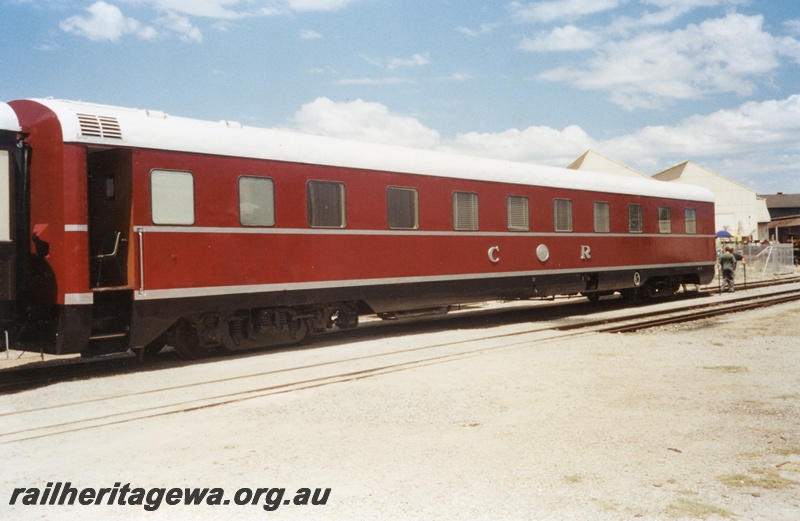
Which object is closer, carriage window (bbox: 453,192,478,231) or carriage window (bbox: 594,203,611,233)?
carriage window (bbox: 453,192,478,231)

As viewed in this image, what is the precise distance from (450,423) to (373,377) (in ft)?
8.20

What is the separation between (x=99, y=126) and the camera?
9281 millimetres

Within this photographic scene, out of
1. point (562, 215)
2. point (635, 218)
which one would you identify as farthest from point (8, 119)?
point (635, 218)

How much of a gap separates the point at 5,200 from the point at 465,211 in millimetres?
8148

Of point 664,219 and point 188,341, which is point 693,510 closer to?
point 188,341

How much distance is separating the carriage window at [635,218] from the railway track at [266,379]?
179 inches

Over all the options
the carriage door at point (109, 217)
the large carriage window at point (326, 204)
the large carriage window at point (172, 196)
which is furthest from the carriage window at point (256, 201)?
the carriage door at point (109, 217)

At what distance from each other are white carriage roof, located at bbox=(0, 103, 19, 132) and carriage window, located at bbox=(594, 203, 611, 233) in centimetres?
1278

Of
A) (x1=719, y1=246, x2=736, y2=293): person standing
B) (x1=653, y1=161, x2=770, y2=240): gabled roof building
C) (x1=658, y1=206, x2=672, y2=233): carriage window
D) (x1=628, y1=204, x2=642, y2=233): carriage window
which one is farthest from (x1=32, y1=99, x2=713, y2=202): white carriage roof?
(x1=653, y1=161, x2=770, y2=240): gabled roof building

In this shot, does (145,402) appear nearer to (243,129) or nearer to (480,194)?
(243,129)

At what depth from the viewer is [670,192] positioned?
65.9 ft

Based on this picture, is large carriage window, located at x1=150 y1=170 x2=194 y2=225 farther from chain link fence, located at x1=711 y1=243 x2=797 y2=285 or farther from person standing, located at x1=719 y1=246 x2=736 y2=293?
chain link fence, located at x1=711 y1=243 x2=797 y2=285

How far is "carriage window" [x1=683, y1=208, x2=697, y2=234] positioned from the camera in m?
20.6

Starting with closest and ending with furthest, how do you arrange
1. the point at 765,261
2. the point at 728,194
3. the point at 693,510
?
the point at 693,510, the point at 765,261, the point at 728,194
